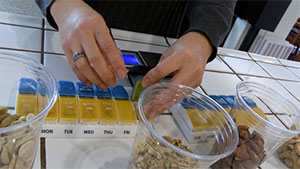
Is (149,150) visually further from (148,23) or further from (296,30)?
(296,30)

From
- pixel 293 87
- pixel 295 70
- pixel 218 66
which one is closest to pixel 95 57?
pixel 218 66

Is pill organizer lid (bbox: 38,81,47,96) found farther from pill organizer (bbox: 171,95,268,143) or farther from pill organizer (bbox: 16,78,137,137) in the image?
pill organizer (bbox: 171,95,268,143)

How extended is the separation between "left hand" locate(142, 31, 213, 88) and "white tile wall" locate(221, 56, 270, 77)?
0.98ft

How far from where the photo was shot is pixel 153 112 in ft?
1.37

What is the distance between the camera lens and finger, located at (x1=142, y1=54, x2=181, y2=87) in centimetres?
48

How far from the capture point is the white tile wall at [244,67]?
0.88 meters

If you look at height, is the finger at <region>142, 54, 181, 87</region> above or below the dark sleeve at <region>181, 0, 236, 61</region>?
Answer: below

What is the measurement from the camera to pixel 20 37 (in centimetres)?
63

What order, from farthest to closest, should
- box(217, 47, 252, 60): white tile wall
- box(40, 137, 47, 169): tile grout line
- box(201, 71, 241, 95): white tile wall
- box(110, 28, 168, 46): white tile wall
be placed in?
box(217, 47, 252, 60): white tile wall
box(110, 28, 168, 46): white tile wall
box(201, 71, 241, 95): white tile wall
box(40, 137, 47, 169): tile grout line

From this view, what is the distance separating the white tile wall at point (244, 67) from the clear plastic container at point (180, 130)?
446 mm

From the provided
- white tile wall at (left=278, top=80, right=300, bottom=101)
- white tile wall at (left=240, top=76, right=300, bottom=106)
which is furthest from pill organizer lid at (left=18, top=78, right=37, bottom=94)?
white tile wall at (left=278, top=80, right=300, bottom=101)

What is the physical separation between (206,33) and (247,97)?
0.19 m

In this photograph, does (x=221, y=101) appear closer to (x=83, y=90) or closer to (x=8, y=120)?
(x=83, y=90)

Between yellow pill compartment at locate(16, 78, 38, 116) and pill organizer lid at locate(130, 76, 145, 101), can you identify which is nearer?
yellow pill compartment at locate(16, 78, 38, 116)
